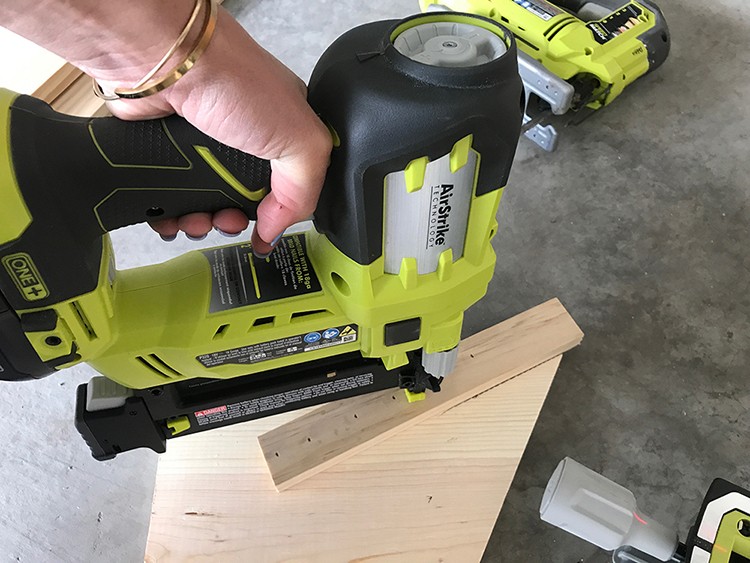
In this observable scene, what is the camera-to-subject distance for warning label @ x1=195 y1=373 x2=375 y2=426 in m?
1.29

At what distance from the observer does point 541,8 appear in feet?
6.84

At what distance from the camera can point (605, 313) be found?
1.77 metres

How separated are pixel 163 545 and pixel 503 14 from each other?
180 centimetres

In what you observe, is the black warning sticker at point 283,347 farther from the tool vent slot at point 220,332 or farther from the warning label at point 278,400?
the warning label at point 278,400

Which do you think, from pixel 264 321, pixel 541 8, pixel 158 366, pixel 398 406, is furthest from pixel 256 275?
pixel 541 8

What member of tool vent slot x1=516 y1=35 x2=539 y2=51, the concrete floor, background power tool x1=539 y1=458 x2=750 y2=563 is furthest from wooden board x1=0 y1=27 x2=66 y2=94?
background power tool x1=539 y1=458 x2=750 y2=563

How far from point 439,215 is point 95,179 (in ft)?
1.58

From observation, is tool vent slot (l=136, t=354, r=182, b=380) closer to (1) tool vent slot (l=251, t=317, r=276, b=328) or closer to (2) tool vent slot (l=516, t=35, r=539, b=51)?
(1) tool vent slot (l=251, t=317, r=276, b=328)

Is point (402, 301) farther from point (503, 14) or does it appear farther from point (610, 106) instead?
point (610, 106)

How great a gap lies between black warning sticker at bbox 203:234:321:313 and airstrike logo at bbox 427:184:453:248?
0.23 metres

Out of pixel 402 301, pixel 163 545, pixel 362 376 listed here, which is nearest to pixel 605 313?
pixel 362 376

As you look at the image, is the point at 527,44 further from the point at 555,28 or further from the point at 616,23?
the point at 616,23

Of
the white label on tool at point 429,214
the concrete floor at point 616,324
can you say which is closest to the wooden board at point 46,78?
the concrete floor at point 616,324

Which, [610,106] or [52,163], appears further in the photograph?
[610,106]
